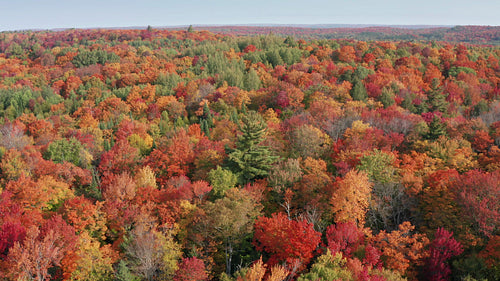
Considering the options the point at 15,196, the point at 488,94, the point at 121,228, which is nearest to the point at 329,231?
the point at 121,228

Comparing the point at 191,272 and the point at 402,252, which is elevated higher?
the point at 402,252

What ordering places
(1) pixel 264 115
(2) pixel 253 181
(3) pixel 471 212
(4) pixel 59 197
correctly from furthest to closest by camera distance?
1. (1) pixel 264 115
2. (2) pixel 253 181
3. (4) pixel 59 197
4. (3) pixel 471 212

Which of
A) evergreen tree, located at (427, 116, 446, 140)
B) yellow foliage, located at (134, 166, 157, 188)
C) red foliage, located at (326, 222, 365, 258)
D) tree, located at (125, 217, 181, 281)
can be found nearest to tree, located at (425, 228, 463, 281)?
red foliage, located at (326, 222, 365, 258)

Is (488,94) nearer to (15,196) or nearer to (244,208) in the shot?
(244,208)

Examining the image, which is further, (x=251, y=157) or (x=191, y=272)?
(x=251, y=157)

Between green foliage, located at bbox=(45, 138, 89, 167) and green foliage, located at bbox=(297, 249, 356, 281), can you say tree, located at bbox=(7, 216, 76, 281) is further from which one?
green foliage, located at bbox=(45, 138, 89, 167)

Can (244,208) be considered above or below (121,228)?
above

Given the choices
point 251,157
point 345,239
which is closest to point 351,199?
point 345,239

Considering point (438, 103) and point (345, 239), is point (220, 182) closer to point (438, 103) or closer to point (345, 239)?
point (345, 239)
